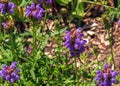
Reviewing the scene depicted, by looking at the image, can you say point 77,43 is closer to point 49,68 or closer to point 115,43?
point 49,68

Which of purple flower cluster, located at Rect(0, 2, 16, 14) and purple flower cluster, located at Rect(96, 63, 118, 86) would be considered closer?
purple flower cluster, located at Rect(96, 63, 118, 86)

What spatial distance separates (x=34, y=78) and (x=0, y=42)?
2.04 feet

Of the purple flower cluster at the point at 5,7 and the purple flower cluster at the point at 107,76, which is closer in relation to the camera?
the purple flower cluster at the point at 107,76

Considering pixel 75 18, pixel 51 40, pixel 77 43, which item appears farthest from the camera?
pixel 75 18

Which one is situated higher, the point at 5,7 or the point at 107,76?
the point at 5,7

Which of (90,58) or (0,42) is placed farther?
(90,58)

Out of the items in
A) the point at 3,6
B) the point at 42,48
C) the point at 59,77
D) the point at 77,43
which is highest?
the point at 3,6

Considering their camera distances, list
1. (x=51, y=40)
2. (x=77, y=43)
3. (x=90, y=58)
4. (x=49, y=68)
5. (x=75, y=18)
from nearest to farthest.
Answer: (x=77, y=43), (x=49, y=68), (x=90, y=58), (x=51, y=40), (x=75, y=18)

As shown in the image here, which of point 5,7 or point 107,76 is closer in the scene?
point 107,76

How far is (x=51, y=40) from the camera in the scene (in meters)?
4.59

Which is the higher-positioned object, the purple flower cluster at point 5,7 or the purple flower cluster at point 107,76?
the purple flower cluster at point 5,7

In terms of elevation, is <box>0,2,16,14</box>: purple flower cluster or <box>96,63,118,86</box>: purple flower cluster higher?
<box>0,2,16,14</box>: purple flower cluster

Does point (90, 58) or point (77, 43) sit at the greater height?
point (77, 43)

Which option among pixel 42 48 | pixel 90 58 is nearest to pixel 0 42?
pixel 42 48
